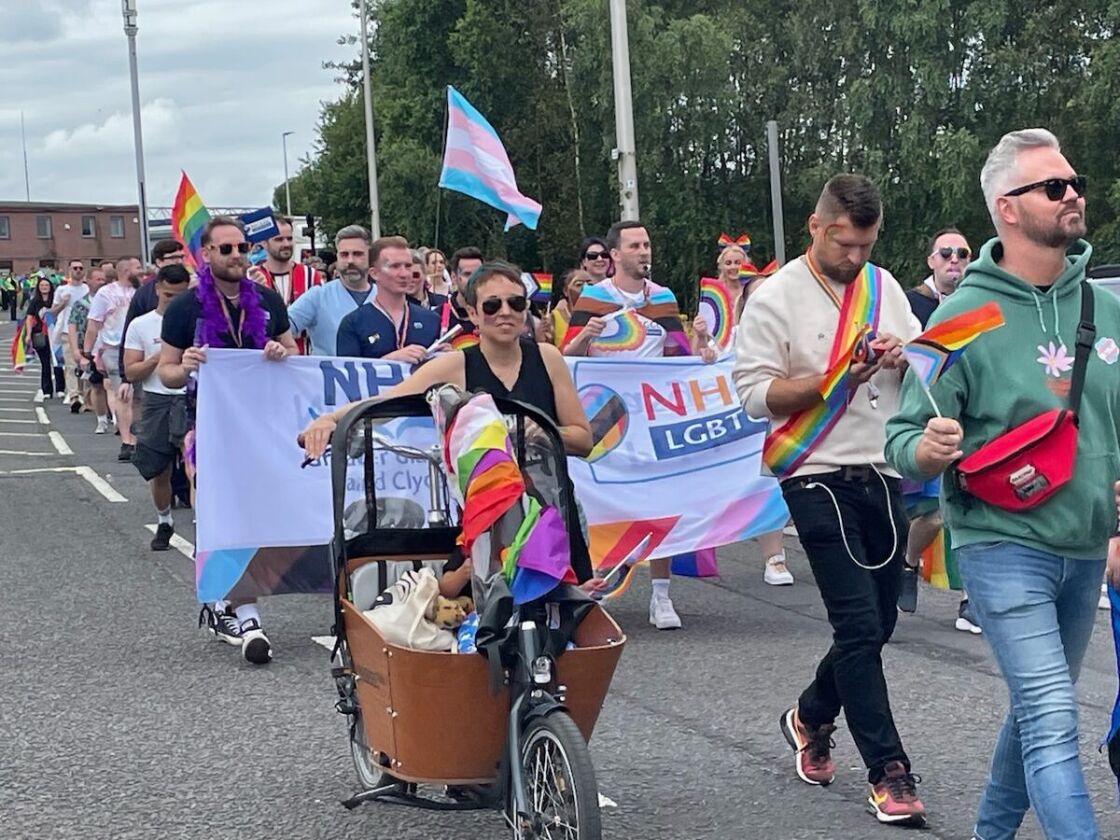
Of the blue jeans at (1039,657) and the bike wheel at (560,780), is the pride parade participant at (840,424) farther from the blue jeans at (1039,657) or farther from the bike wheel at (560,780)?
the bike wheel at (560,780)

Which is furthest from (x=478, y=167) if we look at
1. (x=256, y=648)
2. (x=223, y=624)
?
(x=256, y=648)

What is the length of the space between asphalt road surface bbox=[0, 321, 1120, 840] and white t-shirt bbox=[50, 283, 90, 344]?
13513mm

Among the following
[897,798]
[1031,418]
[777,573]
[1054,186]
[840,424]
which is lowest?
[777,573]

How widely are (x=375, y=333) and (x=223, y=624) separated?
1762 mm

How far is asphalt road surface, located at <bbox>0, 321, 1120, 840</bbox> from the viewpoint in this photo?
5.26 metres

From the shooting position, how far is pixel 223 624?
26.1 ft

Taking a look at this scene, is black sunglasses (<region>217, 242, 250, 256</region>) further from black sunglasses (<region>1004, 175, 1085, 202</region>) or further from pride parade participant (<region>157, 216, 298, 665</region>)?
black sunglasses (<region>1004, 175, 1085, 202</region>)

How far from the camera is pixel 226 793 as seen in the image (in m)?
5.60

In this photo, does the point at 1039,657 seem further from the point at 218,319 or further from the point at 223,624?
the point at 218,319

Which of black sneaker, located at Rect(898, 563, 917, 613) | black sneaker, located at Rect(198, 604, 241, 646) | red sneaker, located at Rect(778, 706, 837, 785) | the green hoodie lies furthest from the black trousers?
black sneaker, located at Rect(198, 604, 241, 646)

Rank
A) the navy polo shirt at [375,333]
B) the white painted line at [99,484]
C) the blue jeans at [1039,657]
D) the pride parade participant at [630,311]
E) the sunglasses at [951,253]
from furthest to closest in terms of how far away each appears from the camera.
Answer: the white painted line at [99,484] → the pride parade participant at [630,311] → the sunglasses at [951,253] → the navy polo shirt at [375,333] → the blue jeans at [1039,657]

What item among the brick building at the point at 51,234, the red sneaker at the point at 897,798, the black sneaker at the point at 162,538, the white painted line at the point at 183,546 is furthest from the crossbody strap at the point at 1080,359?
the brick building at the point at 51,234

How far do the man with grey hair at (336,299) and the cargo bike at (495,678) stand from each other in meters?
4.38

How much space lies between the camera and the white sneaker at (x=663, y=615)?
837 cm
